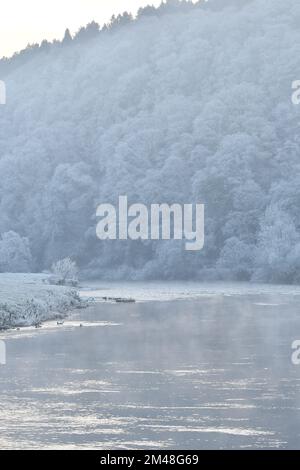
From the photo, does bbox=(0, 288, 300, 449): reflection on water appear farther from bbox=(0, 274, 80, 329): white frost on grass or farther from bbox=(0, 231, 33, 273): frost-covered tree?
bbox=(0, 231, 33, 273): frost-covered tree

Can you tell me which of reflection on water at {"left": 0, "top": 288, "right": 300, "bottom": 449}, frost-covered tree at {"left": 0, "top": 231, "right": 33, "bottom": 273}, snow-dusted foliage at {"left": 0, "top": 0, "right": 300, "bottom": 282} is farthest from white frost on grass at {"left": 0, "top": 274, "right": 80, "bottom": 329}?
frost-covered tree at {"left": 0, "top": 231, "right": 33, "bottom": 273}

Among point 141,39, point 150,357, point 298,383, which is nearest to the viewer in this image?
point 298,383

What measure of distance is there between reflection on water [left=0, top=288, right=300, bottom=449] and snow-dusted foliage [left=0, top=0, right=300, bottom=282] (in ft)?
197

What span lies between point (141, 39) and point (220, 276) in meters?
78.7

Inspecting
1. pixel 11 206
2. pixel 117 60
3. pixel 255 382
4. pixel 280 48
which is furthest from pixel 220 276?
pixel 255 382

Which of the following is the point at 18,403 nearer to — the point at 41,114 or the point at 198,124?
the point at 198,124

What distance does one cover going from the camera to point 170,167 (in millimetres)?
131250

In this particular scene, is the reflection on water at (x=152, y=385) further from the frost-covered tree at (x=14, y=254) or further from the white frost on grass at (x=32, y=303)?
the frost-covered tree at (x=14, y=254)

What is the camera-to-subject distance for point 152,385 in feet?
87.9

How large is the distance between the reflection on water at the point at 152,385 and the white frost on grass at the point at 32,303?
189 cm

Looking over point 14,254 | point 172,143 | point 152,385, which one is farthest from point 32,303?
point 172,143

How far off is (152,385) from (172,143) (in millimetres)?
112618

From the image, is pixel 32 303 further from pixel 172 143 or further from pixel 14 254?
pixel 172 143

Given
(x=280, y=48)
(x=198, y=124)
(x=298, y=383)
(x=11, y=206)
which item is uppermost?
(x=280, y=48)
